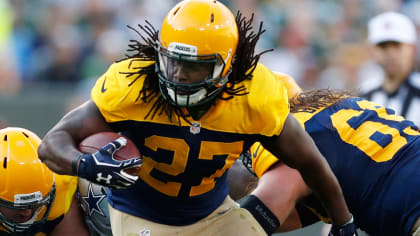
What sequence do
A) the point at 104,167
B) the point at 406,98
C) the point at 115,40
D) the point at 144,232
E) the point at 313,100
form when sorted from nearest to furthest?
1. the point at 104,167
2. the point at 144,232
3. the point at 313,100
4. the point at 406,98
5. the point at 115,40

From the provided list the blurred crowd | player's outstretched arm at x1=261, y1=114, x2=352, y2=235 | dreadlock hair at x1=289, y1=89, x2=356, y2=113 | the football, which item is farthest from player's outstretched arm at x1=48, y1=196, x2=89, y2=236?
Result: the blurred crowd

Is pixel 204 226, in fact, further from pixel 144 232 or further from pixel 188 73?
pixel 188 73

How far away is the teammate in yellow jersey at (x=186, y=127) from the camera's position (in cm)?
338

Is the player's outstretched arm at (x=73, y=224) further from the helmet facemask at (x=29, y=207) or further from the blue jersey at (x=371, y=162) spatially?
the blue jersey at (x=371, y=162)

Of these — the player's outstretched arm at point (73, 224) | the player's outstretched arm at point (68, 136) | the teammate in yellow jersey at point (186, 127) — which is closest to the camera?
the player's outstretched arm at point (68, 136)

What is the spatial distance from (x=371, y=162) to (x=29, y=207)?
189cm

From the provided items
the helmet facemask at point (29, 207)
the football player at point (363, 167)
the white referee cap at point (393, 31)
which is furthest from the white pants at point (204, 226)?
the white referee cap at point (393, 31)

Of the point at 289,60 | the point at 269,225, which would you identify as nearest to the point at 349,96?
the point at 269,225

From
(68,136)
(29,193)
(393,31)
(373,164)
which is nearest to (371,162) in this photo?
(373,164)

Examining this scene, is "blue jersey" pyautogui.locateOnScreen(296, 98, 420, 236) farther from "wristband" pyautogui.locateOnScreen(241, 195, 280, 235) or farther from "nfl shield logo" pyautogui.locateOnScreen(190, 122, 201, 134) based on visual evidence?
"nfl shield logo" pyautogui.locateOnScreen(190, 122, 201, 134)

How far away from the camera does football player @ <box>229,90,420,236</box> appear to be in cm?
407

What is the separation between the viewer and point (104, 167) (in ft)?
10.3

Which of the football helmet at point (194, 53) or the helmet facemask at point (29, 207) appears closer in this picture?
the football helmet at point (194, 53)

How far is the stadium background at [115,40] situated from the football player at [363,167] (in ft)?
12.8
